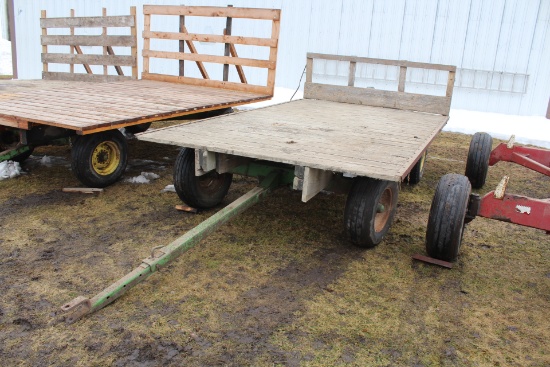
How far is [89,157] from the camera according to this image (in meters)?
5.44

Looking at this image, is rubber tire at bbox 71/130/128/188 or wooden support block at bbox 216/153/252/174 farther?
rubber tire at bbox 71/130/128/188

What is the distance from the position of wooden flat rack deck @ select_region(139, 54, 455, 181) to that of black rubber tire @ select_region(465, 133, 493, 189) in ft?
1.73

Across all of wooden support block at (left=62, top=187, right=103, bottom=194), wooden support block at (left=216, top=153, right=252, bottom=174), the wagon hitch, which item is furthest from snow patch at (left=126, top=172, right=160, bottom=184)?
the wagon hitch

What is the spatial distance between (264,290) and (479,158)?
397 cm

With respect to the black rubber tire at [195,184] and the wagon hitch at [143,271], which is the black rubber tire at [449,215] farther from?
the black rubber tire at [195,184]

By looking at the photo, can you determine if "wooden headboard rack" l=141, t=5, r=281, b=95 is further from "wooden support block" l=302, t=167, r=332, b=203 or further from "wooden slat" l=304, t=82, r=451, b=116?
"wooden support block" l=302, t=167, r=332, b=203

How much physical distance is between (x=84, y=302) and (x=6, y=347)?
48 centimetres

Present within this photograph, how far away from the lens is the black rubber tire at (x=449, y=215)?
12.4 feet

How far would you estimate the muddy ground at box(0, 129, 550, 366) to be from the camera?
293 cm

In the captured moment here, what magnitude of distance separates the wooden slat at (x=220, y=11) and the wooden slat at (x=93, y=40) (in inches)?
25.0

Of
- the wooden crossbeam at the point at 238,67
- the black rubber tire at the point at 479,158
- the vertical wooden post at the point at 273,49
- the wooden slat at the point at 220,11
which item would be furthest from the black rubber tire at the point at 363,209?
the wooden crossbeam at the point at 238,67

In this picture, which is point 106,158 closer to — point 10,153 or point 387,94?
point 10,153

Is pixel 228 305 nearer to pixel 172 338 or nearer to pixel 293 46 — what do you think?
pixel 172 338

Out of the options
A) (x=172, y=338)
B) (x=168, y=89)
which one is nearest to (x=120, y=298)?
(x=172, y=338)
